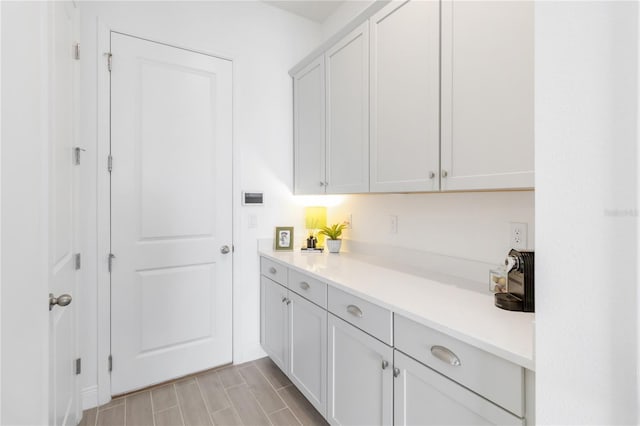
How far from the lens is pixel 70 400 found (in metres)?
1.57

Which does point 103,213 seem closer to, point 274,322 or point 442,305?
point 274,322

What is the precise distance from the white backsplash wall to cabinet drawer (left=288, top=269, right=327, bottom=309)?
0.64m

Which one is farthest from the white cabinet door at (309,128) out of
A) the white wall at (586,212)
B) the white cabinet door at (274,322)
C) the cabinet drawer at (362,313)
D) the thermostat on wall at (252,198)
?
the white wall at (586,212)

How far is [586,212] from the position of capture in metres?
0.46

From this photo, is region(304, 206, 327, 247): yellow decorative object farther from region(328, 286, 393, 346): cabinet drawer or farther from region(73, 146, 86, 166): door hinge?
region(73, 146, 86, 166): door hinge

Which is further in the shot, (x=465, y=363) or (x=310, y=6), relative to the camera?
(x=310, y=6)

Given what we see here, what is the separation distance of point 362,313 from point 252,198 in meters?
1.40

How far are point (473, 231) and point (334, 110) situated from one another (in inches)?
45.3

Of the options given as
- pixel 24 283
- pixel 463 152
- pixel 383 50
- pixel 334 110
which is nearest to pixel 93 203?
pixel 24 283

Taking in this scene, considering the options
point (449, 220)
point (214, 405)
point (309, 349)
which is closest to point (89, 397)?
point (214, 405)

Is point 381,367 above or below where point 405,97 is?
below

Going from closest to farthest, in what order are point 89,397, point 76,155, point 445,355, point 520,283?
point 445,355
point 520,283
point 76,155
point 89,397

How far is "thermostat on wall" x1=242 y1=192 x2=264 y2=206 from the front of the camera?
241 centimetres

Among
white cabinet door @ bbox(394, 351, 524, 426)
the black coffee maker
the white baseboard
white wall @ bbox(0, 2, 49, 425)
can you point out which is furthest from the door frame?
the black coffee maker
